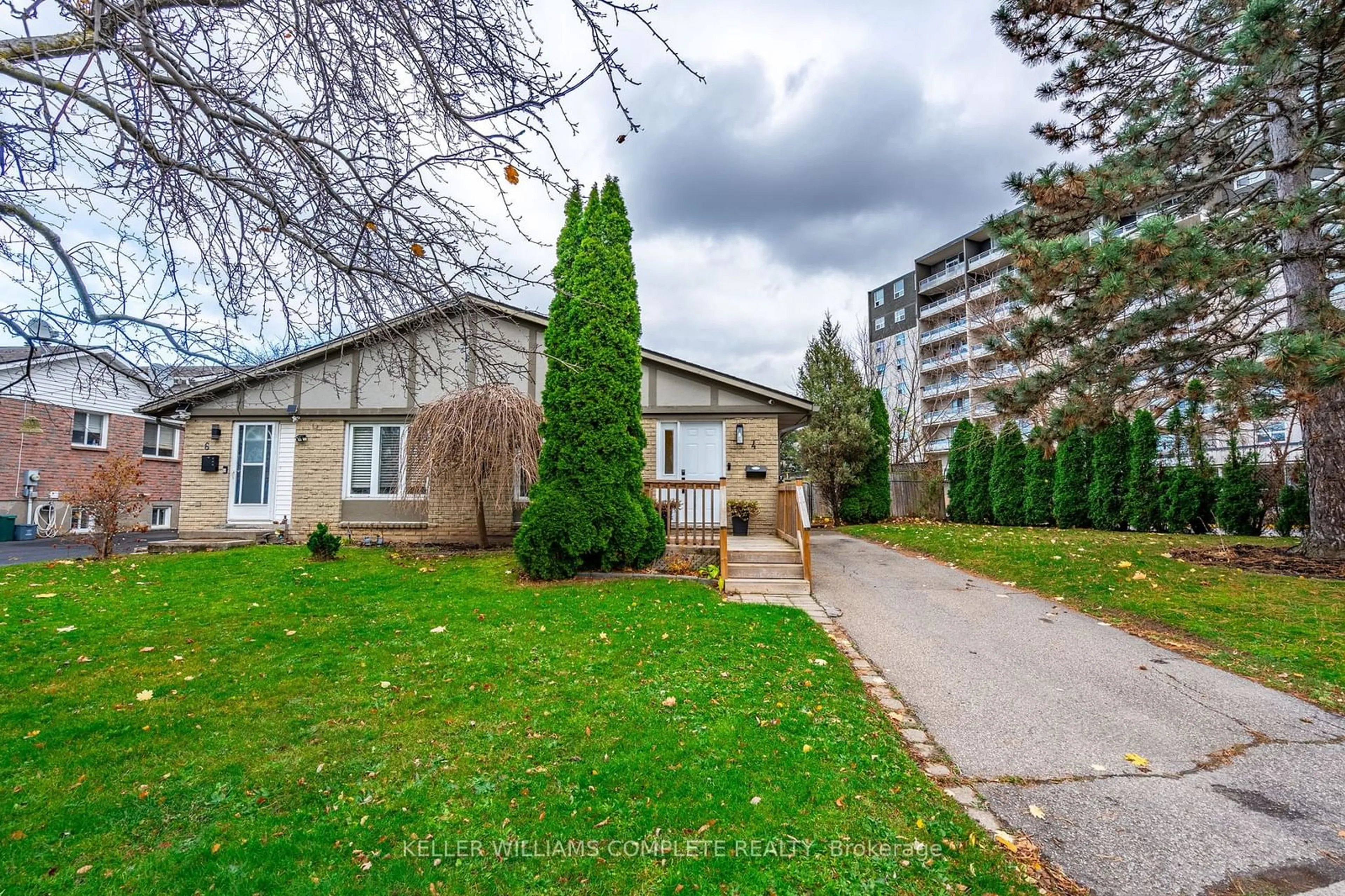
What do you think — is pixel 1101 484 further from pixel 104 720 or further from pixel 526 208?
pixel 104 720

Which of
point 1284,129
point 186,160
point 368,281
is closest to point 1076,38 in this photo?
point 1284,129

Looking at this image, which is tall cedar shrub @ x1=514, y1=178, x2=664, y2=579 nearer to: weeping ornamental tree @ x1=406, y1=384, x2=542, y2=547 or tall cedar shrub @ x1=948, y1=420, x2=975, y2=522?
weeping ornamental tree @ x1=406, y1=384, x2=542, y2=547

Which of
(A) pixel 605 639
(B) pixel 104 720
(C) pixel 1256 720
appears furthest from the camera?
(A) pixel 605 639

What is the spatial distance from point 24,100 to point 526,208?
7.45 feet

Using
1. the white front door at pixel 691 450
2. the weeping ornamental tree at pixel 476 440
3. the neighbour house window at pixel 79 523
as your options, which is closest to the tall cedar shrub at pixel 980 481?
the white front door at pixel 691 450

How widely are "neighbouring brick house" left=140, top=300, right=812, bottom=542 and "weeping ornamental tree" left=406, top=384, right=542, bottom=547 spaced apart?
4.13 feet

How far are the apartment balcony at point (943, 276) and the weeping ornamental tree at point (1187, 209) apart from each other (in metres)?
28.9

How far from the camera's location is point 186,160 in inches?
132

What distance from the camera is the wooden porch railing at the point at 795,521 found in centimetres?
827

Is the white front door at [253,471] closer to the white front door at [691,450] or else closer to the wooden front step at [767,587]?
the white front door at [691,450]

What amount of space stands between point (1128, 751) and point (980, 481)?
15.8 meters

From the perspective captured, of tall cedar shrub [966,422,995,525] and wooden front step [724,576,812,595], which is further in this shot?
tall cedar shrub [966,422,995,525]

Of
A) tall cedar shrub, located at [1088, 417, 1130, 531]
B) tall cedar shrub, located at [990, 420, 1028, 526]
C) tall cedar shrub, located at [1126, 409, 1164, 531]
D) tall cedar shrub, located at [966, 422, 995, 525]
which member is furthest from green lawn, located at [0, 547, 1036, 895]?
tall cedar shrub, located at [966, 422, 995, 525]

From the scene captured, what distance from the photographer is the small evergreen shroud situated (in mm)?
9508
